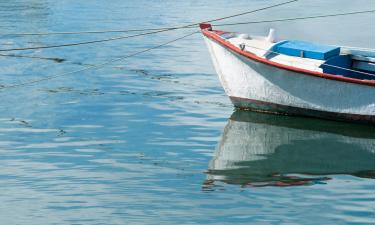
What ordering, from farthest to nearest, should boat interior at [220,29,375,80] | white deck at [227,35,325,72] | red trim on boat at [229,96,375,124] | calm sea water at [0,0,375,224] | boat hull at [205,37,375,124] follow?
boat interior at [220,29,375,80] < white deck at [227,35,325,72] < red trim on boat at [229,96,375,124] < boat hull at [205,37,375,124] < calm sea water at [0,0,375,224]

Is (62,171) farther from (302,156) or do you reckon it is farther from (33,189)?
(302,156)

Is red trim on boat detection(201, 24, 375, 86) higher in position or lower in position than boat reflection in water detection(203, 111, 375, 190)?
higher

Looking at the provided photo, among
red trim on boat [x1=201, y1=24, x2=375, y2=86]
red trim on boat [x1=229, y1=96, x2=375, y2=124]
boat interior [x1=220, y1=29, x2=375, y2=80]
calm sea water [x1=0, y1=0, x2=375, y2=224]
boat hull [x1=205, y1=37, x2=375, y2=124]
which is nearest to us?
calm sea water [x1=0, y1=0, x2=375, y2=224]

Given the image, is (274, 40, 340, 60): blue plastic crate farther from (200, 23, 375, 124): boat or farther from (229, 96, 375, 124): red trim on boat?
(229, 96, 375, 124): red trim on boat

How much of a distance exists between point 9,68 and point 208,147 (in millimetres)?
10895

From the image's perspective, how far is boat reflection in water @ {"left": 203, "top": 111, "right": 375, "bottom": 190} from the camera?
14.7 m

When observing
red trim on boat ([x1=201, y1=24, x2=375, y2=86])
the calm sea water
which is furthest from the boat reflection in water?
red trim on boat ([x1=201, y1=24, x2=375, y2=86])

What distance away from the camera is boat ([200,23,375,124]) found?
18.0 meters

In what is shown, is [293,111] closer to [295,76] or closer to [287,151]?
[295,76]

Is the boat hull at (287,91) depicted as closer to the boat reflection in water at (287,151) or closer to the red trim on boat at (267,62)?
the red trim on boat at (267,62)

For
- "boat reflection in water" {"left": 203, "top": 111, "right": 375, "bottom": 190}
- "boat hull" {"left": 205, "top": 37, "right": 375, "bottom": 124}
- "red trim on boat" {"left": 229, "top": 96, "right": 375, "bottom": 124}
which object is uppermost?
"boat hull" {"left": 205, "top": 37, "right": 375, "bottom": 124}

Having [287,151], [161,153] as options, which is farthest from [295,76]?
→ [161,153]

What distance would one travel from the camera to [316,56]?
18484 mm

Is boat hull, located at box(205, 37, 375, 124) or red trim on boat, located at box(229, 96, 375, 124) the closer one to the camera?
boat hull, located at box(205, 37, 375, 124)
